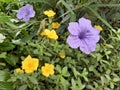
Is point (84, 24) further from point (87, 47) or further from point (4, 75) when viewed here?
point (4, 75)

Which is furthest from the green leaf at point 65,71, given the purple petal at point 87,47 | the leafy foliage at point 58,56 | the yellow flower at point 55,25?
the yellow flower at point 55,25

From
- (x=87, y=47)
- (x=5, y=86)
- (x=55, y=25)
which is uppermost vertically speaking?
(x=55, y=25)

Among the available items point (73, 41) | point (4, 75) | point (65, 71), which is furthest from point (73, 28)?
point (4, 75)

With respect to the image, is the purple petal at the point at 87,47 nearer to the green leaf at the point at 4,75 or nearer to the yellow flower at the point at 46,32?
the yellow flower at the point at 46,32

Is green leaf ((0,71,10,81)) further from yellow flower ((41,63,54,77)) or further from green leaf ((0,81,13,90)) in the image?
yellow flower ((41,63,54,77))

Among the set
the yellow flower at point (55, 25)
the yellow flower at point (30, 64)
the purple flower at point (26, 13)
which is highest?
the purple flower at point (26, 13)

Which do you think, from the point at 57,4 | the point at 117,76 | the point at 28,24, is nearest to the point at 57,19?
the point at 57,4

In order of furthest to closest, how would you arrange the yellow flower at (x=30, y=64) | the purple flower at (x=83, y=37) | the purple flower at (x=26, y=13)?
1. the purple flower at (x=26, y=13)
2. the purple flower at (x=83, y=37)
3. the yellow flower at (x=30, y=64)
